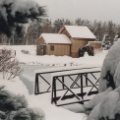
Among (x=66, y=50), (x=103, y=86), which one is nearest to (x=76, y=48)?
(x=66, y=50)

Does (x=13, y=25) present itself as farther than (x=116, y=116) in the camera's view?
Yes

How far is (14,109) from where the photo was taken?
2.21 m

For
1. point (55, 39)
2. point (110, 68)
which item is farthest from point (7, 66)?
point (55, 39)

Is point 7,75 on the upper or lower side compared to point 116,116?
lower

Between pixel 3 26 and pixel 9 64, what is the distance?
1560 cm

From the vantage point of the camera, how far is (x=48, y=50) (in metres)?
49.2

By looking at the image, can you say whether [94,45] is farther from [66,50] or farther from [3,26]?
[3,26]

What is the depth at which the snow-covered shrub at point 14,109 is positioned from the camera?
7.13 feet

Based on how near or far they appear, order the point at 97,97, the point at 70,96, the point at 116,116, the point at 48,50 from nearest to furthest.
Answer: the point at 116,116, the point at 97,97, the point at 70,96, the point at 48,50

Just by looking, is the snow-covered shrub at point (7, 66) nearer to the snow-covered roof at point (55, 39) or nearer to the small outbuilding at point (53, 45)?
the small outbuilding at point (53, 45)

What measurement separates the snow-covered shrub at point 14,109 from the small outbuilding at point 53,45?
4639 centimetres

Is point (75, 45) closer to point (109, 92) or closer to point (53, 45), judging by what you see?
point (53, 45)

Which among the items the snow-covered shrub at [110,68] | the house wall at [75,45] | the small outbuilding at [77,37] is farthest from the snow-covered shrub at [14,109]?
the house wall at [75,45]

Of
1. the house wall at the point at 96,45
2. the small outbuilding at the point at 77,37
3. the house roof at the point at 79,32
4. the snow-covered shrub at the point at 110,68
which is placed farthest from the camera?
the house wall at the point at 96,45
